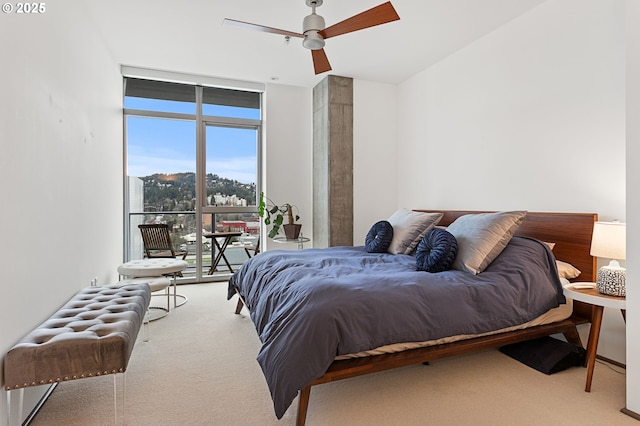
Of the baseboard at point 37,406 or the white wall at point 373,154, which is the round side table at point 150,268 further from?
the white wall at point 373,154

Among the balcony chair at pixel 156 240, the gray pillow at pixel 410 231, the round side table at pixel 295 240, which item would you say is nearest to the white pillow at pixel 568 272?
the gray pillow at pixel 410 231

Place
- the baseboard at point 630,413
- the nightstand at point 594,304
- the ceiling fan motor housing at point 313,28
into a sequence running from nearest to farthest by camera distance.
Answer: the baseboard at point 630,413 → the nightstand at point 594,304 → the ceiling fan motor housing at point 313,28

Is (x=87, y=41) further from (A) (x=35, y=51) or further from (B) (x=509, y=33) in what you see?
(B) (x=509, y=33)

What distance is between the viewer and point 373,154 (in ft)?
16.0

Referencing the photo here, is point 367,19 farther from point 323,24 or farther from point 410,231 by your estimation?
point 410,231

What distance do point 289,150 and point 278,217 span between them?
1062mm

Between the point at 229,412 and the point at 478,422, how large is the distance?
128 cm

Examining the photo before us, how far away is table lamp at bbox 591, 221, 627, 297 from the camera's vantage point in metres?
2.00

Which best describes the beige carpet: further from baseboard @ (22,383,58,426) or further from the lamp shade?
the lamp shade

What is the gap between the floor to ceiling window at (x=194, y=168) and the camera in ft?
15.5

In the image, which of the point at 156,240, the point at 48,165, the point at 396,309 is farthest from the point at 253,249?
the point at 396,309

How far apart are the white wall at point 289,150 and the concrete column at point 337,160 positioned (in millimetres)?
463

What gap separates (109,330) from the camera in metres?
1.76

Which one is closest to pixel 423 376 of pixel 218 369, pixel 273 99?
pixel 218 369
